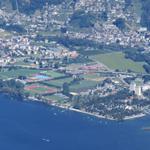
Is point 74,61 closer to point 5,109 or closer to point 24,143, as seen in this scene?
point 5,109

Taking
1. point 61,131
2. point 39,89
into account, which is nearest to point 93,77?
point 39,89

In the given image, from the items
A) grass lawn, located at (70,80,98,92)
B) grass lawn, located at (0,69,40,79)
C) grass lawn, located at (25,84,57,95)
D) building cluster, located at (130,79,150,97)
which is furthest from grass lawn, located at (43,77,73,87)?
building cluster, located at (130,79,150,97)

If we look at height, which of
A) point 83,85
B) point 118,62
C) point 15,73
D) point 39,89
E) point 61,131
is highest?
point 118,62

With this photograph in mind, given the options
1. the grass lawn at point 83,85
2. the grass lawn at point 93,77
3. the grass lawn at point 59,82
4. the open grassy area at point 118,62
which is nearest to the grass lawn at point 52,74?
the grass lawn at point 59,82

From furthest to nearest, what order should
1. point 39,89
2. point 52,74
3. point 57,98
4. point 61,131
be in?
point 52,74 < point 39,89 < point 57,98 < point 61,131

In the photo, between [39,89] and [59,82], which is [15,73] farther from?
[39,89]

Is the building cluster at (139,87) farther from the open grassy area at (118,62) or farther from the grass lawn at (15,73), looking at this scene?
the grass lawn at (15,73)
